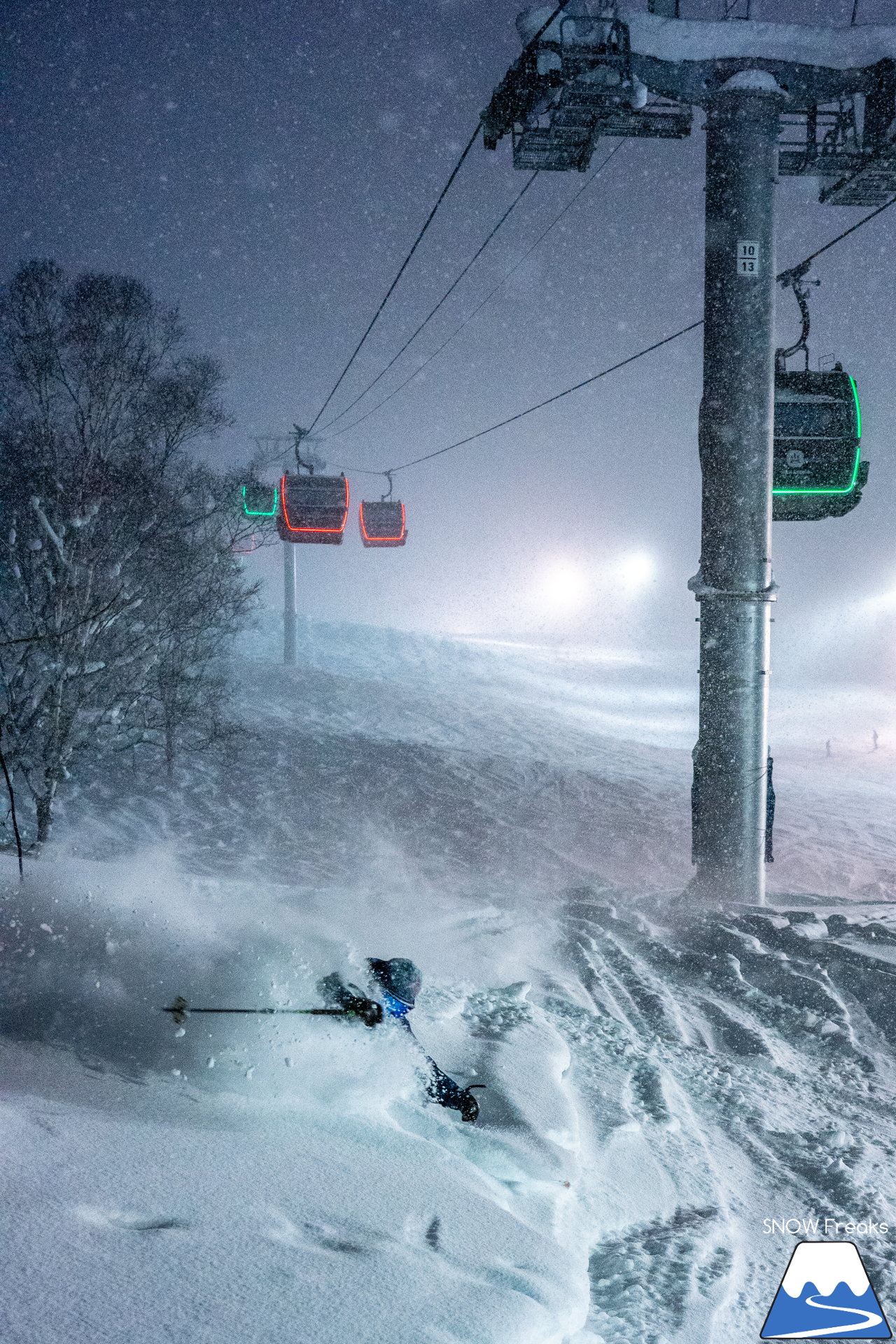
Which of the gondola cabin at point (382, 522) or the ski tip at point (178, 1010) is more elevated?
the gondola cabin at point (382, 522)

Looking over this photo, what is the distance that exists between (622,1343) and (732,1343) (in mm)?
396

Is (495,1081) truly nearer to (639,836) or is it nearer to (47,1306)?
(47,1306)

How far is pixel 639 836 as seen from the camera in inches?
539

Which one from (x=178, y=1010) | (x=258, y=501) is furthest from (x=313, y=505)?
(x=178, y=1010)

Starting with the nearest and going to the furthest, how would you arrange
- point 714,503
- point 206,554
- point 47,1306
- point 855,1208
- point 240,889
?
point 47,1306
point 855,1208
point 240,889
point 714,503
point 206,554

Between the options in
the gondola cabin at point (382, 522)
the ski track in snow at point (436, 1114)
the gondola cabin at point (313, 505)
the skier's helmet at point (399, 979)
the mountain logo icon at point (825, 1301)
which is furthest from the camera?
the gondola cabin at point (382, 522)

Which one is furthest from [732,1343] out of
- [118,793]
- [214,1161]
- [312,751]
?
[312,751]

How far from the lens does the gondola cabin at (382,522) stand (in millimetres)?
20375

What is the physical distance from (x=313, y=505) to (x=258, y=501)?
189cm

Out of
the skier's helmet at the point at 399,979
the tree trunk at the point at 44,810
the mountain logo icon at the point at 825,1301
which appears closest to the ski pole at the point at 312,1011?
the skier's helmet at the point at 399,979

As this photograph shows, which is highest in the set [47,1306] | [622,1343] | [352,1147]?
[47,1306]

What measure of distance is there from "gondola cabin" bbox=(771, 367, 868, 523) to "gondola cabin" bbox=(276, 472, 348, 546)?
943cm

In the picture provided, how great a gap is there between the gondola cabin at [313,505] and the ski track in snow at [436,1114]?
28.7ft

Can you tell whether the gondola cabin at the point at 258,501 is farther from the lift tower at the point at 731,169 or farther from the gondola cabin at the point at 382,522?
the lift tower at the point at 731,169
